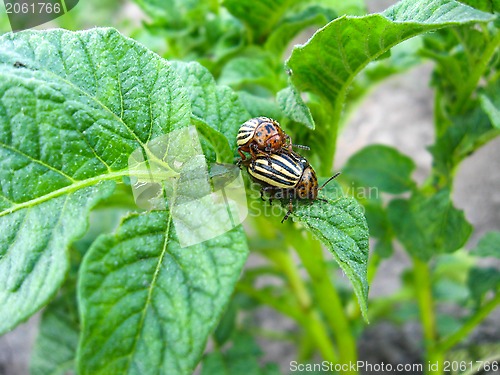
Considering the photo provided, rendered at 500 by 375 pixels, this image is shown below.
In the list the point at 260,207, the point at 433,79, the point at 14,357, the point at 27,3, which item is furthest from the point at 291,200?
the point at 14,357

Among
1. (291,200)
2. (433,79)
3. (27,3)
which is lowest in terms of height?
(291,200)

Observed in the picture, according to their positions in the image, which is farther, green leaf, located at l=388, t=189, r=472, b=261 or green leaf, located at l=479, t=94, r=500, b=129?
green leaf, located at l=388, t=189, r=472, b=261

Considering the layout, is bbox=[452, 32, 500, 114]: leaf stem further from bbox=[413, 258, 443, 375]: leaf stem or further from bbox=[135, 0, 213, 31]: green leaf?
bbox=[135, 0, 213, 31]: green leaf

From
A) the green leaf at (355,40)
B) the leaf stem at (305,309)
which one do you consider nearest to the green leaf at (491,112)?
the green leaf at (355,40)

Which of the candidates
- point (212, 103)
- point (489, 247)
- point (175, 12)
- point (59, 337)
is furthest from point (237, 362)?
point (175, 12)

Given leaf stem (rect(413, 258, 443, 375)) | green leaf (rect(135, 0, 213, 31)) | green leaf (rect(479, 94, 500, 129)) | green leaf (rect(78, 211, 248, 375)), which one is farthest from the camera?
green leaf (rect(135, 0, 213, 31))

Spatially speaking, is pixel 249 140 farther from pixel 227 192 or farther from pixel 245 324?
pixel 245 324

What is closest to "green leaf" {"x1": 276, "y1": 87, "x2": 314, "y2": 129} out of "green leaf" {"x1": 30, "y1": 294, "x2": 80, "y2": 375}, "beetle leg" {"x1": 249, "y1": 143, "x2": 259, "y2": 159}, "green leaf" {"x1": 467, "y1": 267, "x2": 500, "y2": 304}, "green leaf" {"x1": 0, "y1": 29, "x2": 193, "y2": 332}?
"beetle leg" {"x1": 249, "y1": 143, "x2": 259, "y2": 159}
